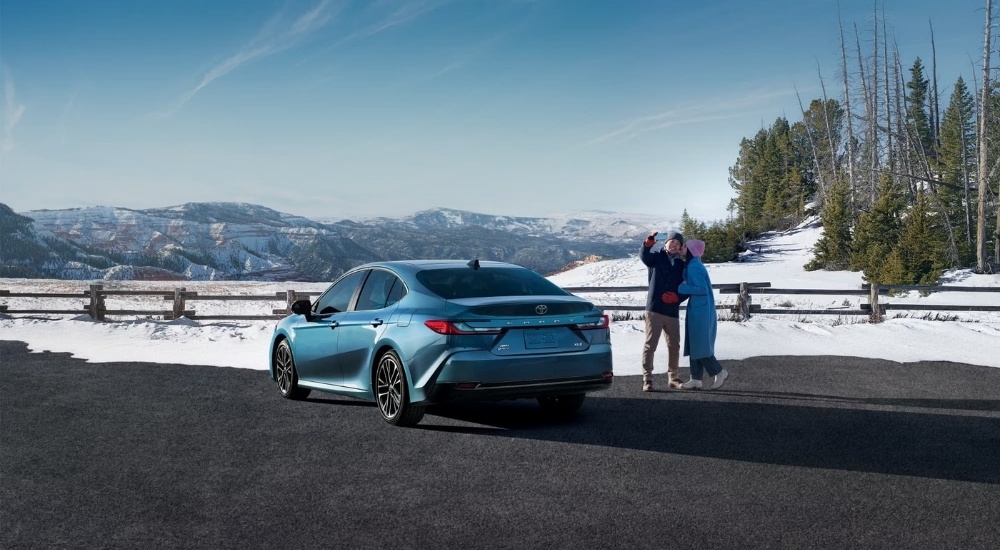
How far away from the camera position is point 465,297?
25.3 ft

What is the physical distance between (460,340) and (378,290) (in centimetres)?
160

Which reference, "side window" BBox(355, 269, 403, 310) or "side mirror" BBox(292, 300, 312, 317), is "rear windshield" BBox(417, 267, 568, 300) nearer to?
"side window" BBox(355, 269, 403, 310)

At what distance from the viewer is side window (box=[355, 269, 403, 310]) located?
27.2 ft

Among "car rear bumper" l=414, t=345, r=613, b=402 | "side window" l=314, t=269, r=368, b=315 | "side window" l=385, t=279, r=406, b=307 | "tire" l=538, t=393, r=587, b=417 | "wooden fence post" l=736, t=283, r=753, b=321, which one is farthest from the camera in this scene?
"wooden fence post" l=736, t=283, r=753, b=321

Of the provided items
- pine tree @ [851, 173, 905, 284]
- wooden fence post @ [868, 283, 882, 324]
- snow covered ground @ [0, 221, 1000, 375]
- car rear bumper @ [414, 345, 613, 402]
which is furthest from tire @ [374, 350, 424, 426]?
pine tree @ [851, 173, 905, 284]

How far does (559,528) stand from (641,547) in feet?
→ 1.71

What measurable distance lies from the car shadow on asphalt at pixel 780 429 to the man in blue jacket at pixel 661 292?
0.76 meters

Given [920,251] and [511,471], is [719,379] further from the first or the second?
[920,251]

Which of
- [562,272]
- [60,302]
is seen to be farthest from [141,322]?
[562,272]

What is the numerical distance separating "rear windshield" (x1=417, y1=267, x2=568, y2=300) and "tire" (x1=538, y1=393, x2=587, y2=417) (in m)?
1.11

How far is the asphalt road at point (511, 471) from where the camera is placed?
468 cm

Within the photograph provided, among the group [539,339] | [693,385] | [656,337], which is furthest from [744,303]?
[539,339]

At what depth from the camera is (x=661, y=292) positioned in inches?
396

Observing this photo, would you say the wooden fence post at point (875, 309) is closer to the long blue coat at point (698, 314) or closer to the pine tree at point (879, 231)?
the long blue coat at point (698, 314)
